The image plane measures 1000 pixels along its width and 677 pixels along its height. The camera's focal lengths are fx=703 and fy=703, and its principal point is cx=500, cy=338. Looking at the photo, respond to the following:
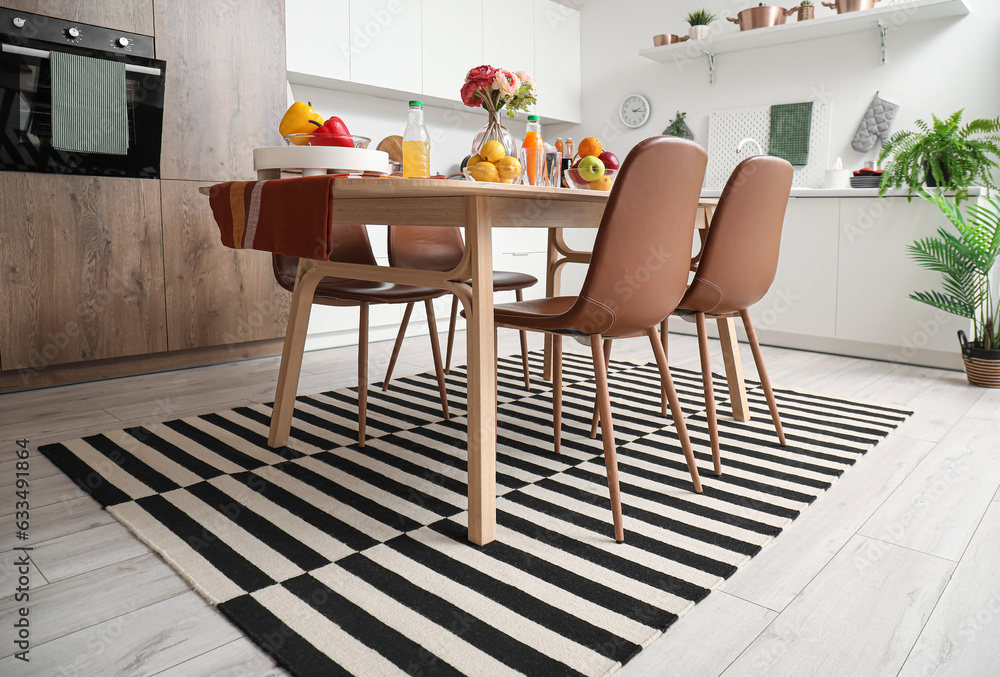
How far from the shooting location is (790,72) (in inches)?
165

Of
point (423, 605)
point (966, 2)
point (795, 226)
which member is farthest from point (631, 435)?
point (966, 2)

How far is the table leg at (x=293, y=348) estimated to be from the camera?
203 cm

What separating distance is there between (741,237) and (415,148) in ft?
3.03

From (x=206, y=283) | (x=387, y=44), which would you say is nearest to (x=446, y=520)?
(x=206, y=283)

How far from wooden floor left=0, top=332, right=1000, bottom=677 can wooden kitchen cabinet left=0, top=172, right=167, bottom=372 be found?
0.64m

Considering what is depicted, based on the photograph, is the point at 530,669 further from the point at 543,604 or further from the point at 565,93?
the point at 565,93

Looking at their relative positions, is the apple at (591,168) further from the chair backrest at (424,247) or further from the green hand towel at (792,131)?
the green hand towel at (792,131)

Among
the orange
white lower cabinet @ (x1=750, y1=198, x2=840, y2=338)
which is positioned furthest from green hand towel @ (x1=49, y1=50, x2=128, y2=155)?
white lower cabinet @ (x1=750, y1=198, x2=840, y2=338)

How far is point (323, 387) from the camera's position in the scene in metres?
2.91

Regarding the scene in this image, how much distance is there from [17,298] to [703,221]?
2.59 metres

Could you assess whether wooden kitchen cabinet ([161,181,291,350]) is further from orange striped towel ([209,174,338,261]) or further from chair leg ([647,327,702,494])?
chair leg ([647,327,702,494])

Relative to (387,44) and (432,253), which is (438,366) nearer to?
(432,253)

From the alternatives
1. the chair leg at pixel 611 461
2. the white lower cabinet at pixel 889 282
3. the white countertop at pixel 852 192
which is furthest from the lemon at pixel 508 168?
the white lower cabinet at pixel 889 282

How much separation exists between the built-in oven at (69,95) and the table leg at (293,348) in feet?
4.43
